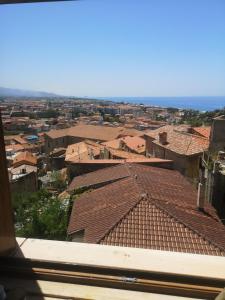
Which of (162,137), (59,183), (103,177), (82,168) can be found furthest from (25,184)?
(103,177)

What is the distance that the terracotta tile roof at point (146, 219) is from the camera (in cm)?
593

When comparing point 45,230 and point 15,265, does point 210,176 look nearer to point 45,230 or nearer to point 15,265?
point 45,230

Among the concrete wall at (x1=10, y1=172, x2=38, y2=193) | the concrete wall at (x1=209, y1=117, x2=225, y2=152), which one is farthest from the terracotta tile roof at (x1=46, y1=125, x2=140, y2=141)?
the concrete wall at (x1=209, y1=117, x2=225, y2=152)

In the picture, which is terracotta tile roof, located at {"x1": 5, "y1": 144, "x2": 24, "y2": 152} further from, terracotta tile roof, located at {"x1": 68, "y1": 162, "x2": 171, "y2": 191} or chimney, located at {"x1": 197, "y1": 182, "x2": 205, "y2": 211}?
chimney, located at {"x1": 197, "y1": 182, "x2": 205, "y2": 211}

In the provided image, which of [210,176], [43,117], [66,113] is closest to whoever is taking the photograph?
[210,176]

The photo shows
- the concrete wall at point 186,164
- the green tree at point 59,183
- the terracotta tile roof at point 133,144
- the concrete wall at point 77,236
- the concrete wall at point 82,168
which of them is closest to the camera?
the concrete wall at point 77,236

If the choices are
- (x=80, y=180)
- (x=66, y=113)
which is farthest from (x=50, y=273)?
(x=66, y=113)

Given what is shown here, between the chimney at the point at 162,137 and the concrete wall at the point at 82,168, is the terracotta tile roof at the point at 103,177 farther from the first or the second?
the chimney at the point at 162,137

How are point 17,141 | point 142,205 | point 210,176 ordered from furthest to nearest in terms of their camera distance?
point 17,141 → point 210,176 → point 142,205

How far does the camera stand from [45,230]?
29.2 feet

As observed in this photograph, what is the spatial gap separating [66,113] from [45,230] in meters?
58.6

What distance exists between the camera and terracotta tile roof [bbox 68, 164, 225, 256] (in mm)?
5934

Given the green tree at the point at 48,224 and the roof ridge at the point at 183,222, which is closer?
the roof ridge at the point at 183,222

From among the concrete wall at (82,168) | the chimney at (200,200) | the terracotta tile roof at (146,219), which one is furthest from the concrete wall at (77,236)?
the concrete wall at (82,168)
